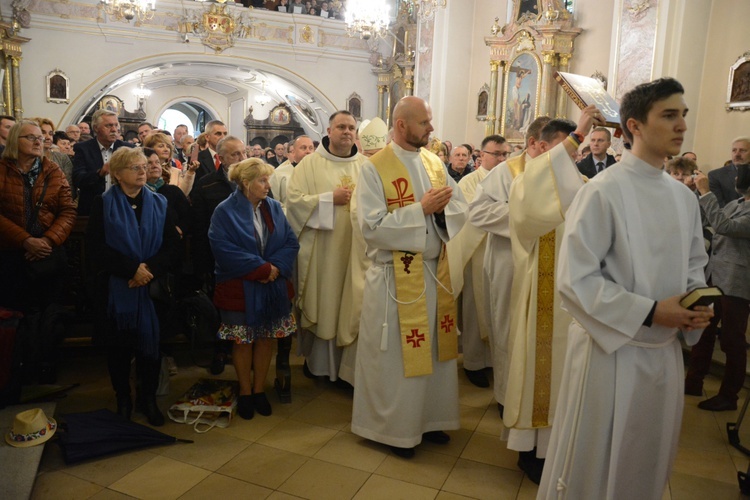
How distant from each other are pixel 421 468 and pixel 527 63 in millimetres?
9806

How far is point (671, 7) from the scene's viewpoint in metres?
A: 7.82

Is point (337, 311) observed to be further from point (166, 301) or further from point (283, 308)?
point (166, 301)

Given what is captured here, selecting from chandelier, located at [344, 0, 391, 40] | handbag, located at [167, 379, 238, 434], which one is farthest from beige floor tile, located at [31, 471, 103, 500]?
chandelier, located at [344, 0, 391, 40]

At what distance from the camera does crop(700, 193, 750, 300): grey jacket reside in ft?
12.3

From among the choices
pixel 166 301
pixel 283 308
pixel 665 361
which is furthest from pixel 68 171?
pixel 665 361

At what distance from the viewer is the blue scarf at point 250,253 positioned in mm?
3531

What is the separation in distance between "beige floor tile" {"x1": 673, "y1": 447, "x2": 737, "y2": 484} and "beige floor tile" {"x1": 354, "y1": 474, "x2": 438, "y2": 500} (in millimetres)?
1452

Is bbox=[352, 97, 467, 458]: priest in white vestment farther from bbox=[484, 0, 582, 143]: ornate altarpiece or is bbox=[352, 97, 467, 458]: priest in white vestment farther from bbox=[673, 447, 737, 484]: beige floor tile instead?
bbox=[484, 0, 582, 143]: ornate altarpiece

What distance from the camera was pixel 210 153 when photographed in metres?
5.07

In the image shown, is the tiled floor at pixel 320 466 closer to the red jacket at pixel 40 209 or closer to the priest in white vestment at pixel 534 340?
the priest in white vestment at pixel 534 340

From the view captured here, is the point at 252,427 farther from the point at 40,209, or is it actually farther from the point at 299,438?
the point at 40,209

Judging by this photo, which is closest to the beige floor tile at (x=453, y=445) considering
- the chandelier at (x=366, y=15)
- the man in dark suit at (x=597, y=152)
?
the man in dark suit at (x=597, y=152)

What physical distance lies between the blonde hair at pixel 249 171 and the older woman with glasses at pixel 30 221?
1.27m

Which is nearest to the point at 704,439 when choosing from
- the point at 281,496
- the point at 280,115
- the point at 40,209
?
the point at 281,496
